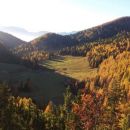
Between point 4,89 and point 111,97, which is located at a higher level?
point 4,89

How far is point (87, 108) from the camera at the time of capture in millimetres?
81250

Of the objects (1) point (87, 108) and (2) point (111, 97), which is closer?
(1) point (87, 108)

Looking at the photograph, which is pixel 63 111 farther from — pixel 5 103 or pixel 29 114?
pixel 5 103

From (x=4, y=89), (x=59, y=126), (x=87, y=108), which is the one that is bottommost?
(x=59, y=126)

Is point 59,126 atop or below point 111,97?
below

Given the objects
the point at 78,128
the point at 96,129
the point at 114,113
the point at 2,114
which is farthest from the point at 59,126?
the point at 2,114

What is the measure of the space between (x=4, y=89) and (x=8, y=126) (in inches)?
640

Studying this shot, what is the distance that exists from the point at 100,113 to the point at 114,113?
14.0 meters

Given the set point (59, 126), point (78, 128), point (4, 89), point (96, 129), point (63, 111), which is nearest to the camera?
point (4, 89)

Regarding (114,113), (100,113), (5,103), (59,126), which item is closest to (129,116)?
(114,113)

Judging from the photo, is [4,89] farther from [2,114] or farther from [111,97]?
[111,97]

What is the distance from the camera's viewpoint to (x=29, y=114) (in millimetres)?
128250

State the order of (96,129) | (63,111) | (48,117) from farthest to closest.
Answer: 1. (63,111)
2. (48,117)
3. (96,129)

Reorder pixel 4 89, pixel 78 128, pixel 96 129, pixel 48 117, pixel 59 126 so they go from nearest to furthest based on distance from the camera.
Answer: pixel 4 89 → pixel 96 129 → pixel 78 128 → pixel 59 126 → pixel 48 117
